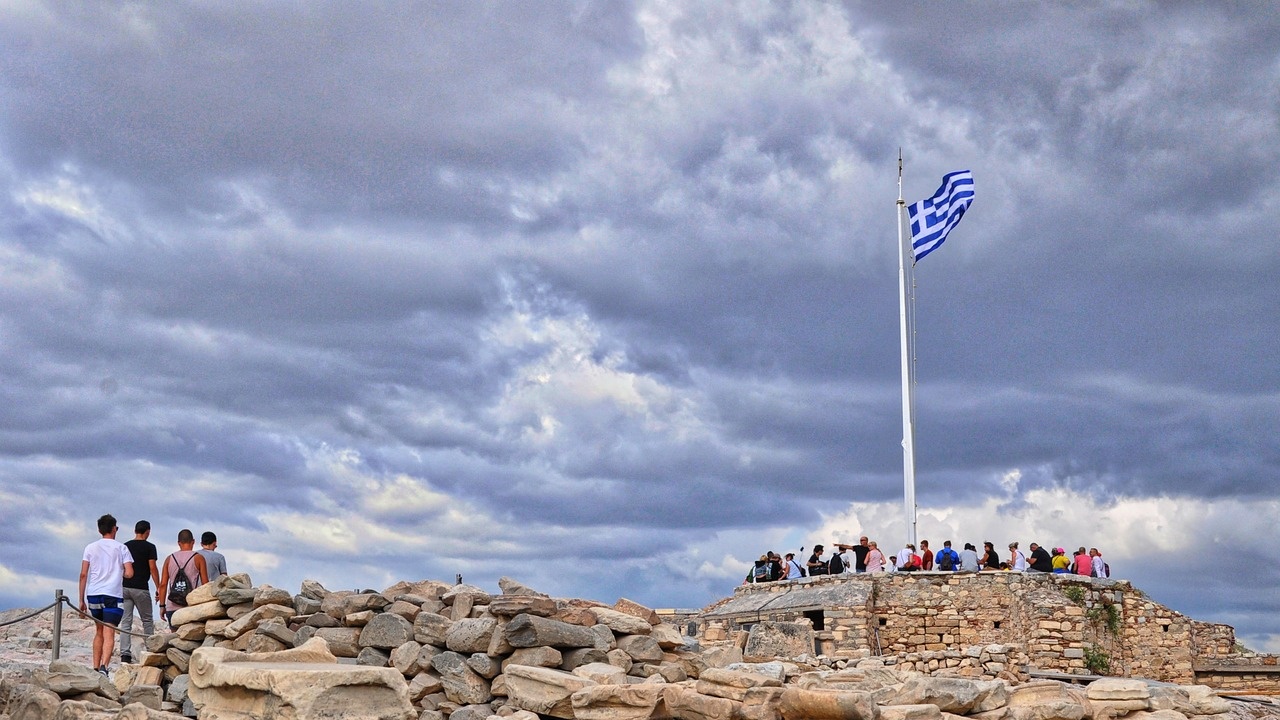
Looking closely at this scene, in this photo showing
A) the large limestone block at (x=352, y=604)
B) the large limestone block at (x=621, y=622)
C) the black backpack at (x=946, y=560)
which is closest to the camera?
the large limestone block at (x=621, y=622)

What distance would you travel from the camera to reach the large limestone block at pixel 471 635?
1141cm

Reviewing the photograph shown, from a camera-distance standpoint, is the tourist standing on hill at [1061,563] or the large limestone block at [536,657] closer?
the large limestone block at [536,657]

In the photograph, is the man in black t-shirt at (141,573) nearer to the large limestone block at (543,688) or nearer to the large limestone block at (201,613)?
the large limestone block at (201,613)

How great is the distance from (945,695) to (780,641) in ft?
28.7

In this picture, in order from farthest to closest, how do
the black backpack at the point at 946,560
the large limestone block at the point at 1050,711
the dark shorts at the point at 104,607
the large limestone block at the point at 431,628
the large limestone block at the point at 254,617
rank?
1. the black backpack at the point at 946,560
2. the dark shorts at the point at 104,607
3. the large limestone block at the point at 254,617
4. the large limestone block at the point at 431,628
5. the large limestone block at the point at 1050,711

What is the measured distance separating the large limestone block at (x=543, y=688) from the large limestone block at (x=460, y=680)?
1.35 feet

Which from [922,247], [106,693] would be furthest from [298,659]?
[922,247]

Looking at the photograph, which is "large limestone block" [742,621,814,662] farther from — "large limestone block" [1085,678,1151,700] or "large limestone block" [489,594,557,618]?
"large limestone block" [489,594,557,618]

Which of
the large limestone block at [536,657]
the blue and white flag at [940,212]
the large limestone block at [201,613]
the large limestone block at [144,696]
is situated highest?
the blue and white flag at [940,212]

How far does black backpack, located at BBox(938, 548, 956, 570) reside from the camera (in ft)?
70.1

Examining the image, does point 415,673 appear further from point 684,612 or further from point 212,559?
point 684,612

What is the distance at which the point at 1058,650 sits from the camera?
19.5m

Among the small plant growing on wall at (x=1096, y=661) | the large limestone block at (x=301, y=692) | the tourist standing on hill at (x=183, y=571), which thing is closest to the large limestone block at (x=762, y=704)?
the large limestone block at (x=301, y=692)

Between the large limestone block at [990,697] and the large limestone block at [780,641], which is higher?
the large limestone block at [780,641]
